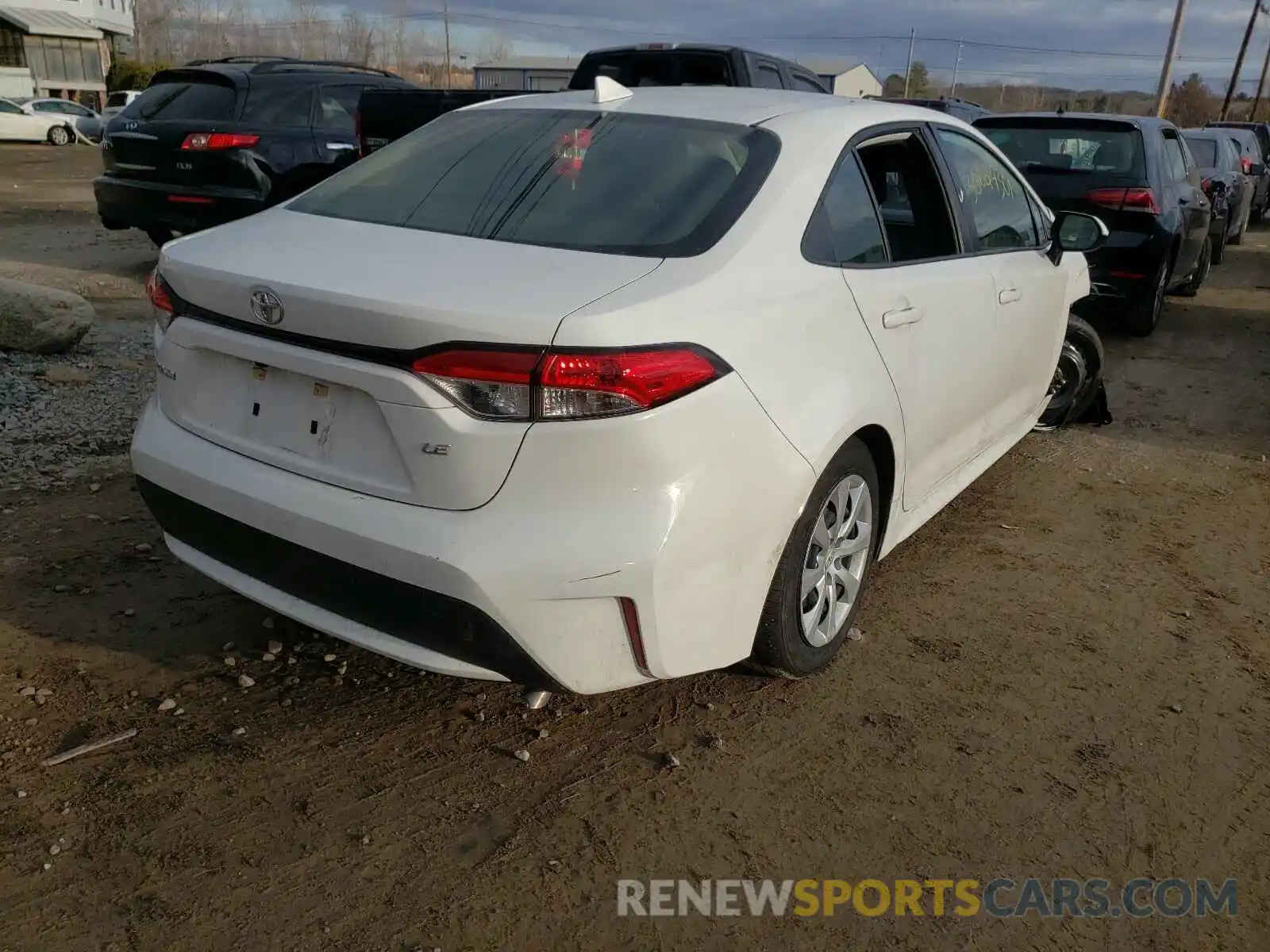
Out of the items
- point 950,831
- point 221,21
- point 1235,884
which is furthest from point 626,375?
point 221,21

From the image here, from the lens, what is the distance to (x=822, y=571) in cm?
303

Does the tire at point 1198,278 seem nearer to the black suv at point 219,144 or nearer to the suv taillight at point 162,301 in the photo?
the black suv at point 219,144

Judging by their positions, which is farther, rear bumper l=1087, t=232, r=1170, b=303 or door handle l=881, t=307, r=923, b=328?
rear bumper l=1087, t=232, r=1170, b=303

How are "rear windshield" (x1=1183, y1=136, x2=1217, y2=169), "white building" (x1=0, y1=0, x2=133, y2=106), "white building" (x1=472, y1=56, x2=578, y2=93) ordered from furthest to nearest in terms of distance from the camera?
"white building" (x1=472, y1=56, x2=578, y2=93) < "white building" (x1=0, y1=0, x2=133, y2=106) < "rear windshield" (x1=1183, y1=136, x2=1217, y2=169)

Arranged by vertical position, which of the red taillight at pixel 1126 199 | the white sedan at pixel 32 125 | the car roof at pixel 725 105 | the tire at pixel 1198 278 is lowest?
the white sedan at pixel 32 125

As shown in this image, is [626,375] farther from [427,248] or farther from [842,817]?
[842,817]

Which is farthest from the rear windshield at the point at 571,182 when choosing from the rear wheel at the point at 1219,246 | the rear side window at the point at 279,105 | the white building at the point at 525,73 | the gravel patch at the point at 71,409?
the white building at the point at 525,73

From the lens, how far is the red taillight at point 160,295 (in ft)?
9.03

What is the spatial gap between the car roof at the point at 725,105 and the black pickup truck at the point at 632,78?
163 inches

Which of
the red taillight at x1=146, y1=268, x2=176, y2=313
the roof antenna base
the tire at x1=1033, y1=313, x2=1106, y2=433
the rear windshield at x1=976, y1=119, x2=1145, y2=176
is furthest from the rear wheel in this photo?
the red taillight at x1=146, y1=268, x2=176, y2=313

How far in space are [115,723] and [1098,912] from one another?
251cm

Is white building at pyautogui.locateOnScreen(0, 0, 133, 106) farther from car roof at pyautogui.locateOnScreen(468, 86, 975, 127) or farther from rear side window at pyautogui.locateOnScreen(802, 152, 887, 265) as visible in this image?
rear side window at pyautogui.locateOnScreen(802, 152, 887, 265)

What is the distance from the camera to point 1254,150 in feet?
55.7

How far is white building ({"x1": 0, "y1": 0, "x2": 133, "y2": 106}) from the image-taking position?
4556 cm
